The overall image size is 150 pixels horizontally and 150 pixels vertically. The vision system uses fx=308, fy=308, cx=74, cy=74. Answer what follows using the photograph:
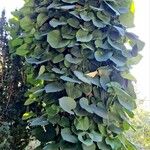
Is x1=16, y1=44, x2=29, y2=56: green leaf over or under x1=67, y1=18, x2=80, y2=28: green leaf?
under

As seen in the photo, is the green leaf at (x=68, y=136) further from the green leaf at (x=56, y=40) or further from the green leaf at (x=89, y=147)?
the green leaf at (x=56, y=40)

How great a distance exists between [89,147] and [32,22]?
30.7 inches

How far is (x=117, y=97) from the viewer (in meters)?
1.48

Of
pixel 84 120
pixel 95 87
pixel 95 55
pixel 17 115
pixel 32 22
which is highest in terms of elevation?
pixel 32 22

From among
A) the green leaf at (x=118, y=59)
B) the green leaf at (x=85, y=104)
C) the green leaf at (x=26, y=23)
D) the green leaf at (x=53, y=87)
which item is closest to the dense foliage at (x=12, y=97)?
the green leaf at (x=26, y=23)

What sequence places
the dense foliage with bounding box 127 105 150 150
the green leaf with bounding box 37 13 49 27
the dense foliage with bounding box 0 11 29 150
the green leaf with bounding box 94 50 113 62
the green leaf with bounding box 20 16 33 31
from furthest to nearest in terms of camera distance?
the dense foliage with bounding box 127 105 150 150 → the dense foliage with bounding box 0 11 29 150 → the green leaf with bounding box 20 16 33 31 → the green leaf with bounding box 37 13 49 27 → the green leaf with bounding box 94 50 113 62

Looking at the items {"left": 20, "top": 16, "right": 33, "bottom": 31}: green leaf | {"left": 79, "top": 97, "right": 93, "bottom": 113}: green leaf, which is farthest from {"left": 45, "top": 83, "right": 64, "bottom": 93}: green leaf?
{"left": 20, "top": 16, "right": 33, "bottom": 31}: green leaf

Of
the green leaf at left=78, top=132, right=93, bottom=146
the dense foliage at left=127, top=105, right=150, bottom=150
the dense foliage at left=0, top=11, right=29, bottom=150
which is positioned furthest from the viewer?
the dense foliage at left=127, top=105, right=150, bottom=150

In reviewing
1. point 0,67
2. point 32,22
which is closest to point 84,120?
point 32,22

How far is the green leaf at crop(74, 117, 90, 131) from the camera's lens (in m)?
1.41

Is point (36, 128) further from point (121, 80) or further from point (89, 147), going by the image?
point (121, 80)

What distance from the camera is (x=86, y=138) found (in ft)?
4.64

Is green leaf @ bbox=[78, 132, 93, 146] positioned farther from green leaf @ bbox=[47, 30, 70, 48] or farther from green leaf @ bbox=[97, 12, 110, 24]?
green leaf @ bbox=[97, 12, 110, 24]

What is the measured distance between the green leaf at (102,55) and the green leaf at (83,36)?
0.08 m
